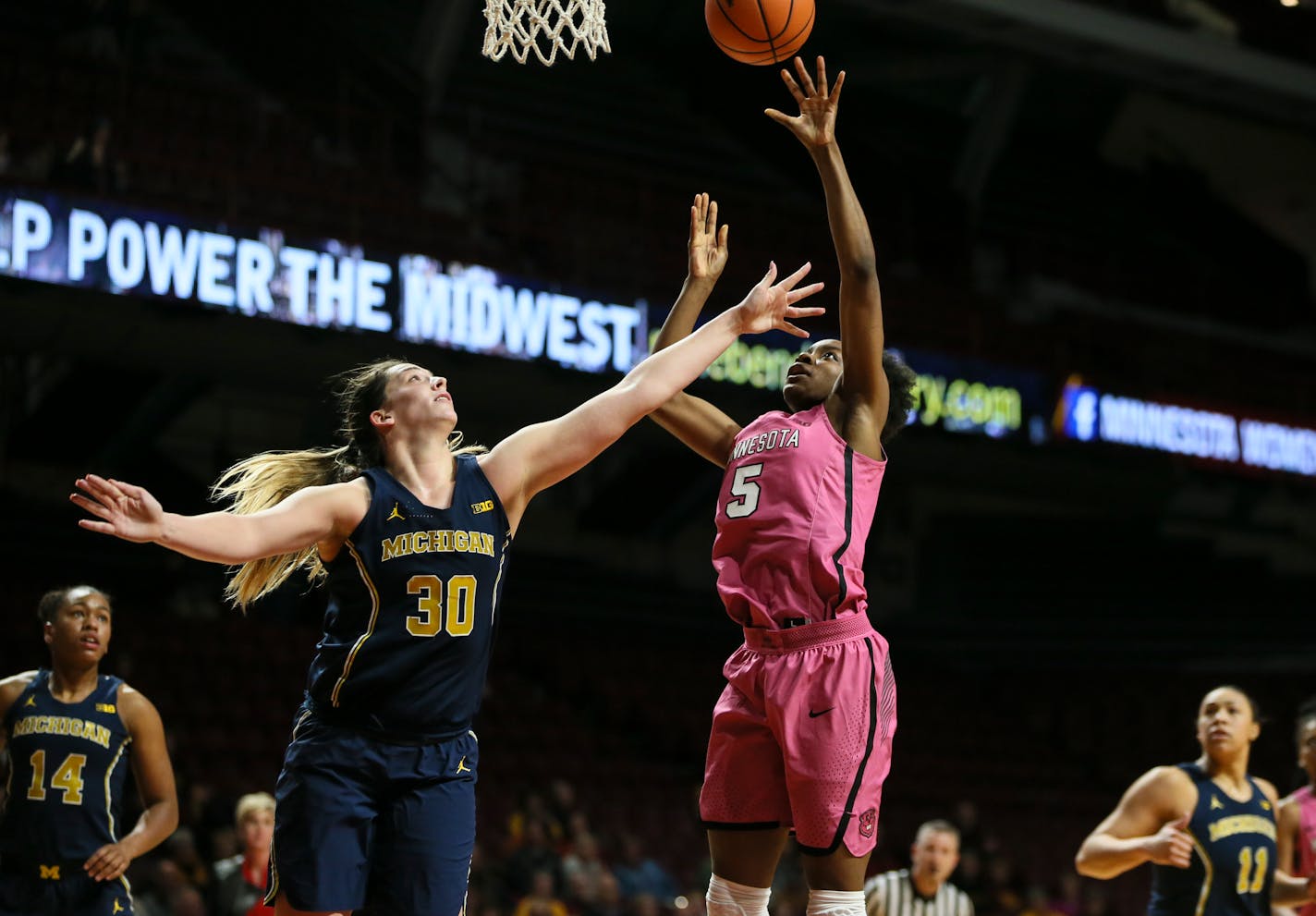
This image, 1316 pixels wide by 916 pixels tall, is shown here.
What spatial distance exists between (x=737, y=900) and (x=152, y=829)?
2248mm

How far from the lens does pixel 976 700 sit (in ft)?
60.3

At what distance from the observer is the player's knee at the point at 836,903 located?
4027 millimetres

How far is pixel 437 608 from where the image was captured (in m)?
3.73

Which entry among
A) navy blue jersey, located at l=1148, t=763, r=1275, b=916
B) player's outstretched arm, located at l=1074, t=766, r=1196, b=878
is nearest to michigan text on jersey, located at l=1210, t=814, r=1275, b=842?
navy blue jersey, located at l=1148, t=763, r=1275, b=916

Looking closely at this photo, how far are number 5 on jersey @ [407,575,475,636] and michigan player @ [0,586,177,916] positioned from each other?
2.15m

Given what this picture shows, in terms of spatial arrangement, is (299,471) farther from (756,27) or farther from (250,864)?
(250,864)

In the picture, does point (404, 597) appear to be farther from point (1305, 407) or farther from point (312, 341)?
point (1305, 407)

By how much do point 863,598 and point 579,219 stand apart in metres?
12.4

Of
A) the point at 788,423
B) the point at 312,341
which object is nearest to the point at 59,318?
the point at 312,341

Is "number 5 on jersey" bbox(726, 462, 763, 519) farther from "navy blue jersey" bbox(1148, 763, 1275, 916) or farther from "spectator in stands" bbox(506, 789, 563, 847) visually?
"spectator in stands" bbox(506, 789, 563, 847)

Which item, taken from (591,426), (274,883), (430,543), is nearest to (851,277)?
(591,426)

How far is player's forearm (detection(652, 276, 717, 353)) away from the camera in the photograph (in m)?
4.62

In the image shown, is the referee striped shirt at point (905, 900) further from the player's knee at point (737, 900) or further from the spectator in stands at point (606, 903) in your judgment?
the player's knee at point (737, 900)

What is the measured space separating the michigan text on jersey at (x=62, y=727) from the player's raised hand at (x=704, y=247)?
2590mm
